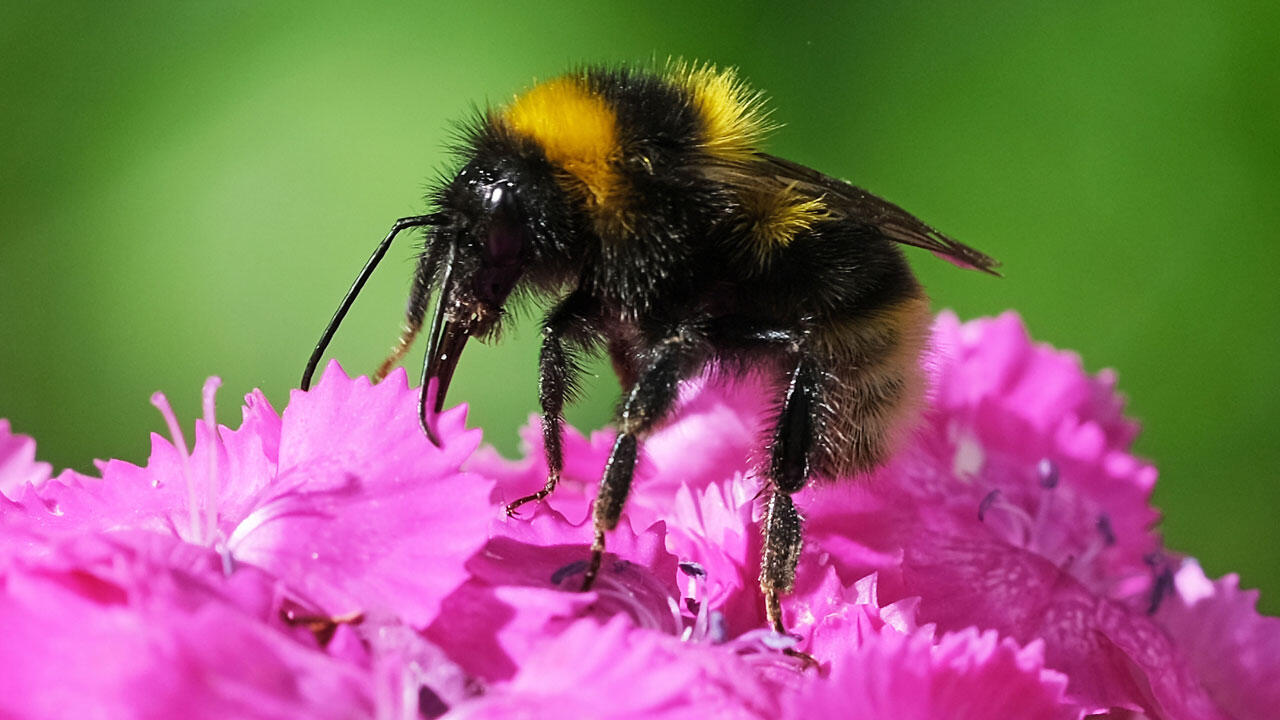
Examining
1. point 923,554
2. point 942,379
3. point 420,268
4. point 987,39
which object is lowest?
point 923,554

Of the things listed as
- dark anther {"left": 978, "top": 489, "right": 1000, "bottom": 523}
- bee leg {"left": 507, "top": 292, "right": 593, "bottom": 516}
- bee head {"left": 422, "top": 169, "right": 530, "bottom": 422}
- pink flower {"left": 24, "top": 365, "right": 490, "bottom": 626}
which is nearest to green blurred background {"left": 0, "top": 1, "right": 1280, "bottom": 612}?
dark anther {"left": 978, "top": 489, "right": 1000, "bottom": 523}

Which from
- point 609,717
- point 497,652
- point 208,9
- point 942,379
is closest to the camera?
point 609,717

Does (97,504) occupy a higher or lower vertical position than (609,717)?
higher

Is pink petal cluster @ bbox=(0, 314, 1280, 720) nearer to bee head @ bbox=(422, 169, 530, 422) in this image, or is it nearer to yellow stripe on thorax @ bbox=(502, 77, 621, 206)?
bee head @ bbox=(422, 169, 530, 422)

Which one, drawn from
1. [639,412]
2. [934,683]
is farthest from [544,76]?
[934,683]

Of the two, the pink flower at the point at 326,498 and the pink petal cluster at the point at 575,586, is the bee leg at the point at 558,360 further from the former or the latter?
the pink flower at the point at 326,498

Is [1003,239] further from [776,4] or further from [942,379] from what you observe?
[942,379]

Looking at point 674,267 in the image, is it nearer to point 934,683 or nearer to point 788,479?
point 788,479

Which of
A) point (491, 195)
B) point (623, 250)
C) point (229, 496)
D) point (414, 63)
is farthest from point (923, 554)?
point (414, 63)
